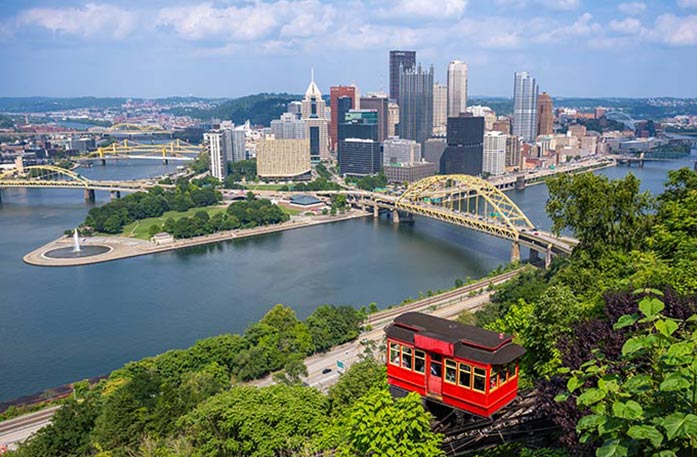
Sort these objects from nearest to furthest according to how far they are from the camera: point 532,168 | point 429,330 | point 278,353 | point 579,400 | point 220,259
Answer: point 579,400 → point 429,330 → point 278,353 → point 220,259 → point 532,168

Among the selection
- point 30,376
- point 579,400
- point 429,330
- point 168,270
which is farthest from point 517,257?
point 579,400

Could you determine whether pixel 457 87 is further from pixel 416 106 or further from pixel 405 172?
pixel 405 172

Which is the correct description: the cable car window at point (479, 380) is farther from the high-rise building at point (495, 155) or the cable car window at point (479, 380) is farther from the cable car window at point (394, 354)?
the high-rise building at point (495, 155)

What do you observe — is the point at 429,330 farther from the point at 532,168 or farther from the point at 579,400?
the point at 532,168

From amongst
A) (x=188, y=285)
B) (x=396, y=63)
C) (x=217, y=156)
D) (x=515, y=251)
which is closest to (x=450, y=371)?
(x=188, y=285)

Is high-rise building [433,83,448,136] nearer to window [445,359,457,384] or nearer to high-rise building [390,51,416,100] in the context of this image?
high-rise building [390,51,416,100]

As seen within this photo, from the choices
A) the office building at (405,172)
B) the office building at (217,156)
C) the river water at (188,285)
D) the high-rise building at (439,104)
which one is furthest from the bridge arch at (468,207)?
the high-rise building at (439,104)

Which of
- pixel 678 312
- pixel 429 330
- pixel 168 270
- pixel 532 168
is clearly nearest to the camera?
pixel 678 312
